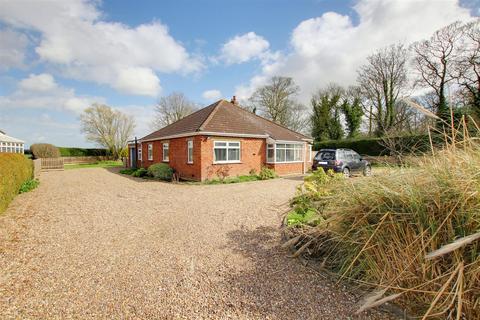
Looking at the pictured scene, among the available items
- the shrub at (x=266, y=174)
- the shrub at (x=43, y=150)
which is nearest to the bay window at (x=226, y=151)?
the shrub at (x=266, y=174)

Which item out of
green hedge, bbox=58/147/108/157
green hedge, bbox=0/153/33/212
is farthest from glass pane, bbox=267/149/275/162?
green hedge, bbox=58/147/108/157

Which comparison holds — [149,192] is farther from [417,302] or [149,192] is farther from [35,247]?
[417,302]

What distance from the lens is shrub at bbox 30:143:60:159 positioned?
2789 centimetres

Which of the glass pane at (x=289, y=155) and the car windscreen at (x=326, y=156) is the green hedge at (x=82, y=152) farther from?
the car windscreen at (x=326, y=156)

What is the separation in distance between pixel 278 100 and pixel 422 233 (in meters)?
34.0

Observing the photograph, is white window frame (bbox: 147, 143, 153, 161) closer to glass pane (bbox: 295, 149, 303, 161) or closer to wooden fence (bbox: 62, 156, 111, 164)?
glass pane (bbox: 295, 149, 303, 161)

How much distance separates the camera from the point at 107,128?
35.3 metres

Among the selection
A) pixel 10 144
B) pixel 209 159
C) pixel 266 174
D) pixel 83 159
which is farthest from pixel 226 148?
pixel 10 144

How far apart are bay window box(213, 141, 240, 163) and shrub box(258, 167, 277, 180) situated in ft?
5.80

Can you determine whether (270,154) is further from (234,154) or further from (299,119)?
(299,119)

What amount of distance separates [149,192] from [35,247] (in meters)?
5.90

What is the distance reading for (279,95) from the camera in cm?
3472

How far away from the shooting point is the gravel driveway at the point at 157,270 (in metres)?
2.67

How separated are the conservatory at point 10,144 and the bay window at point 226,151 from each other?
2816 centimetres
